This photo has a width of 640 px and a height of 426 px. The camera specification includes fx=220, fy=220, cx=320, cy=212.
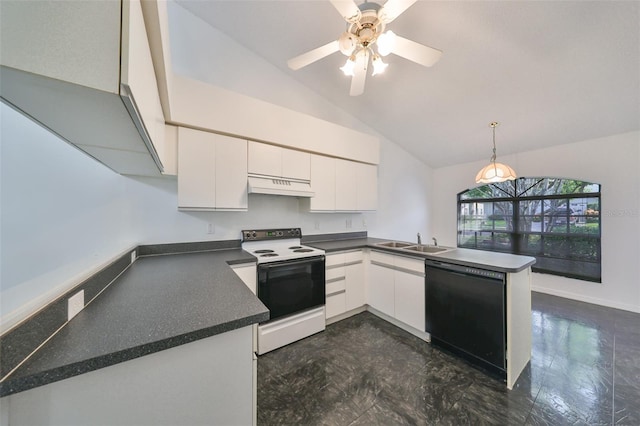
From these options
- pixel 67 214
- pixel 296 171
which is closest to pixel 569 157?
pixel 296 171

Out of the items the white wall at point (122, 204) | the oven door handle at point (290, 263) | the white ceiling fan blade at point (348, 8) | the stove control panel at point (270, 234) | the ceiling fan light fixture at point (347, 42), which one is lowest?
the oven door handle at point (290, 263)

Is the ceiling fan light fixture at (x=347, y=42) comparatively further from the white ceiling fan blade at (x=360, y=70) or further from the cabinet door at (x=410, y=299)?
the cabinet door at (x=410, y=299)

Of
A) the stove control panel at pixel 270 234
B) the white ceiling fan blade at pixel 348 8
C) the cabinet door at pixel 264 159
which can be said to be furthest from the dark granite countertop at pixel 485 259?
the white ceiling fan blade at pixel 348 8

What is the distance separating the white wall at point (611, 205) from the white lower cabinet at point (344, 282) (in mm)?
3222

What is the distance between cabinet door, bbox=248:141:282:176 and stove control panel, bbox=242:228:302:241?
2.22 feet

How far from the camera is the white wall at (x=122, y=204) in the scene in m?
0.85

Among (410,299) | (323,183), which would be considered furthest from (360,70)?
(410,299)

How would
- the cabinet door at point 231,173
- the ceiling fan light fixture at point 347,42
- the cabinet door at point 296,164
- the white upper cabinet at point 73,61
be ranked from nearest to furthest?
1. the white upper cabinet at point 73,61
2. the ceiling fan light fixture at point 347,42
3. the cabinet door at point 231,173
4. the cabinet door at point 296,164

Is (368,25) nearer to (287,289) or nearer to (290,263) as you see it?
(290,263)

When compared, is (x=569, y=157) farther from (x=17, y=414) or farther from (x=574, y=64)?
(x=17, y=414)

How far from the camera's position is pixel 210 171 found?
2.04 m

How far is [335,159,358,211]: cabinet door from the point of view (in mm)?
2908

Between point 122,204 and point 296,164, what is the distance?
64.6 inches

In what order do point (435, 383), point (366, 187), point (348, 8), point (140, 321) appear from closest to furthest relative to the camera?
point (140, 321) < point (348, 8) < point (435, 383) < point (366, 187)
